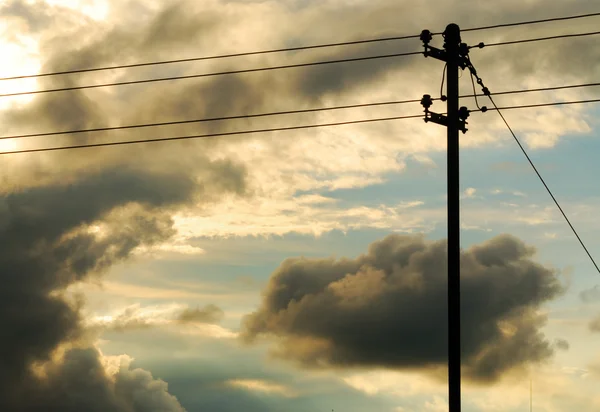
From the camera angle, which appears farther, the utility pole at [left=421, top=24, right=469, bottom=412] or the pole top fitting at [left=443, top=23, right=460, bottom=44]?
the pole top fitting at [left=443, top=23, right=460, bottom=44]

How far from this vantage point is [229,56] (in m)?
25.2

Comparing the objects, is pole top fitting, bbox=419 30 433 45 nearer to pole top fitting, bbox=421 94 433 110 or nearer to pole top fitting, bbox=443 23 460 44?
pole top fitting, bbox=443 23 460 44

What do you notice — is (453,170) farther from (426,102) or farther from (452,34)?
(452,34)

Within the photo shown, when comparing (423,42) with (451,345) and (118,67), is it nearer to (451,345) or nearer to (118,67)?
(451,345)

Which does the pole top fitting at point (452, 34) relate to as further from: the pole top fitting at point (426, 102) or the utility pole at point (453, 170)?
the pole top fitting at point (426, 102)

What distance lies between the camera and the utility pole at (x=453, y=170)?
18.4 m

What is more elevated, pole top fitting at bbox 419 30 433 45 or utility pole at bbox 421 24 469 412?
pole top fitting at bbox 419 30 433 45

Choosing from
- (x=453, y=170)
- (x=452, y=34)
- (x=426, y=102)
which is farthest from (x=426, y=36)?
(x=453, y=170)

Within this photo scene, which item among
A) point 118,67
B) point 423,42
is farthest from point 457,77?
point 118,67

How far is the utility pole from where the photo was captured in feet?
60.2

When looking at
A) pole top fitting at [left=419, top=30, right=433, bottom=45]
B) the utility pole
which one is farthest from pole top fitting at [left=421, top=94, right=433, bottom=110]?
pole top fitting at [left=419, top=30, right=433, bottom=45]

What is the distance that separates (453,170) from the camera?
19422 mm

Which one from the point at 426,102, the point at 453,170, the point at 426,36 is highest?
the point at 426,36

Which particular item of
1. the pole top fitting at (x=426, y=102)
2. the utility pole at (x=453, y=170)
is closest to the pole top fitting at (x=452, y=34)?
the utility pole at (x=453, y=170)
